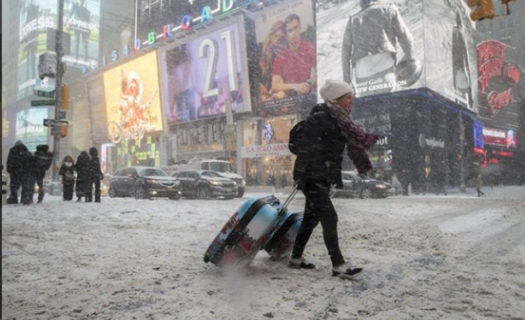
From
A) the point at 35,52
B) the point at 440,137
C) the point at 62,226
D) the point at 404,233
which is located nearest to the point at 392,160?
the point at 440,137

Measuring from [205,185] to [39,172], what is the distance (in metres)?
7.63

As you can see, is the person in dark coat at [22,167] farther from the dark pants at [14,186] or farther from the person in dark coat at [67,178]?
the person in dark coat at [67,178]

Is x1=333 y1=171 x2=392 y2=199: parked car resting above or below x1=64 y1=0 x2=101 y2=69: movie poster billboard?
below

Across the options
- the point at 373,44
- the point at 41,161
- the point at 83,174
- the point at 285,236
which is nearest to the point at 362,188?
→ the point at 83,174

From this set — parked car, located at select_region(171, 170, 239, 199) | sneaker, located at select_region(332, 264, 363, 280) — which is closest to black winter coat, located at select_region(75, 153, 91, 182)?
parked car, located at select_region(171, 170, 239, 199)

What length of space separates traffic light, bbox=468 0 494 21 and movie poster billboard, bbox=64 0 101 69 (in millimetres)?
99041

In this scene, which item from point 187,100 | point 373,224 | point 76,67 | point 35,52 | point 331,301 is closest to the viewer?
point 331,301

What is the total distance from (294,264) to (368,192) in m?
16.6

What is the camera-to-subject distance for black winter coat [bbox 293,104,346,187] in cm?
330

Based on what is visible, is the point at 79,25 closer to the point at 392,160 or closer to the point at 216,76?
the point at 216,76

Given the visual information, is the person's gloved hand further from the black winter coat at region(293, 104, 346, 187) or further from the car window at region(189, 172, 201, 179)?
the car window at region(189, 172, 201, 179)

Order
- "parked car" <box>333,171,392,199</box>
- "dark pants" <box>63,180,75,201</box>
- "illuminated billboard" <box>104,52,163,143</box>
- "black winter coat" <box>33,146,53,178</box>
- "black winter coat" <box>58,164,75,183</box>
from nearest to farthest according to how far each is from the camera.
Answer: "black winter coat" <box>33,146,53,178</box>
"black winter coat" <box>58,164,75,183</box>
"dark pants" <box>63,180,75,201</box>
"parked car" <box>333,171,392,199</box>
"illuminated billboard" <box>104,52,163,143</box>

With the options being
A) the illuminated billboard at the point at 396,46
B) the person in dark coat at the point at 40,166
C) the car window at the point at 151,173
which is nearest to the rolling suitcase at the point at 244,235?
the person in dark coat at the point at 40,166

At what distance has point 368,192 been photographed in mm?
19203
